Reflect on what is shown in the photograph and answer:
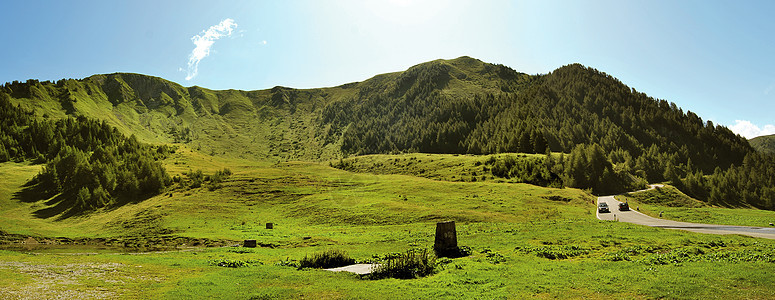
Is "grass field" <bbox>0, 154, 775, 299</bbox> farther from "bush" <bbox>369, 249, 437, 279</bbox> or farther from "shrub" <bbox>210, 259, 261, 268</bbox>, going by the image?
"bush" <bbox>369, 249, 437, 279</bbox>

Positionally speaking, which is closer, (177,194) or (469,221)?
(469,221)

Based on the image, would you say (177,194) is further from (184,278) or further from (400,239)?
(184,278)

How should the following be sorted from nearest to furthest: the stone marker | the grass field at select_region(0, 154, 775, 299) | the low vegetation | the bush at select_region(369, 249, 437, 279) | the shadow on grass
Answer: the grass field at select_region(0, 154, 775, 299) < the low vegetation < the bush at select_region(369, 249, 437, 279) < the stone marker < the shadow on grass

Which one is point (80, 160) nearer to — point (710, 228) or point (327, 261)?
point (327, 261)

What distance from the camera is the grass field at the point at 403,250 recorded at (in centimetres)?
1884

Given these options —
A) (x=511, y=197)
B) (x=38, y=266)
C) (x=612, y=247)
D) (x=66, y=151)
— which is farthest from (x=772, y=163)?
(x=66, y=151)

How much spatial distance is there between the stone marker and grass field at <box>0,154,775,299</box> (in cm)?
270

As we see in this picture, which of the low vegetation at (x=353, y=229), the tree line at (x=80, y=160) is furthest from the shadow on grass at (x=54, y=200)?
the low vegetation at (x=353, y=229)

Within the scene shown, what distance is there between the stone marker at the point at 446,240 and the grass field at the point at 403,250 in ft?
8.87

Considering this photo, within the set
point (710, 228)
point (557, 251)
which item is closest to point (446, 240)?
point (557, 251)

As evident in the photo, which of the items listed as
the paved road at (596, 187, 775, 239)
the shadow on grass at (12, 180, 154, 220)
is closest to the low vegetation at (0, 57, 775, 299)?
the shadow on grass at (12, 180, 154, 220)

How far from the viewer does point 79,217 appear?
81875 mm

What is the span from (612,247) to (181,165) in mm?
157980

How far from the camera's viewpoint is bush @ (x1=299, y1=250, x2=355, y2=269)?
28136 mm
